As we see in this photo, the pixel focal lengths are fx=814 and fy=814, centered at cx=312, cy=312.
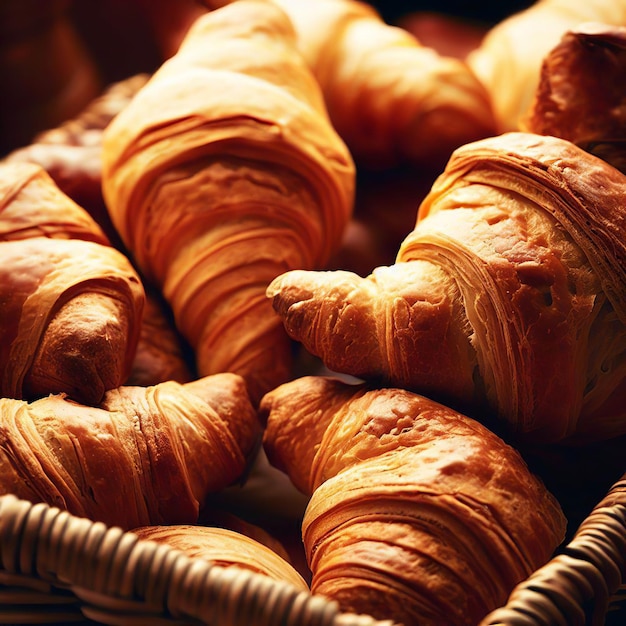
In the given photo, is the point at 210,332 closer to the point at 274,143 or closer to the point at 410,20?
the point at 274,143

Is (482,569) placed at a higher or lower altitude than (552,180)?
lower

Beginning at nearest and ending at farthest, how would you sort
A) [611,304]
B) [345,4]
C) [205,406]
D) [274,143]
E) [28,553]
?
1. [28,553]
2. [611,304]
3. [205,406]
4. [274,143]
5. [345,4]

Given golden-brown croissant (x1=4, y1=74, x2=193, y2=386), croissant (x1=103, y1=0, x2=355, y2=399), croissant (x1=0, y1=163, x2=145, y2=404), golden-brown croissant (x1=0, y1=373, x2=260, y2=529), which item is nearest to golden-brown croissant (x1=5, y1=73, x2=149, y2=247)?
golden-brown croissant (x1=4, y1=74, x2=193, y2=386)

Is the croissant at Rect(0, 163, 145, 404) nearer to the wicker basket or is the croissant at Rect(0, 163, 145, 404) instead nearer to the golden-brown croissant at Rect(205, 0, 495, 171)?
the wicker basket

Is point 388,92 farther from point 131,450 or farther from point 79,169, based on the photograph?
point 131,450

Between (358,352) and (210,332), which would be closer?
(358,352)

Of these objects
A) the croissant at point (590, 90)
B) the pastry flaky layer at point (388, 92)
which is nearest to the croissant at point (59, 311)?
the croissant at point (590, 90)

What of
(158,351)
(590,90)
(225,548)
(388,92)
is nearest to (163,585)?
(225,548)

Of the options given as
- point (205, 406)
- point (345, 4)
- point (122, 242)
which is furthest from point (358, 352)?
point (345, 4)
